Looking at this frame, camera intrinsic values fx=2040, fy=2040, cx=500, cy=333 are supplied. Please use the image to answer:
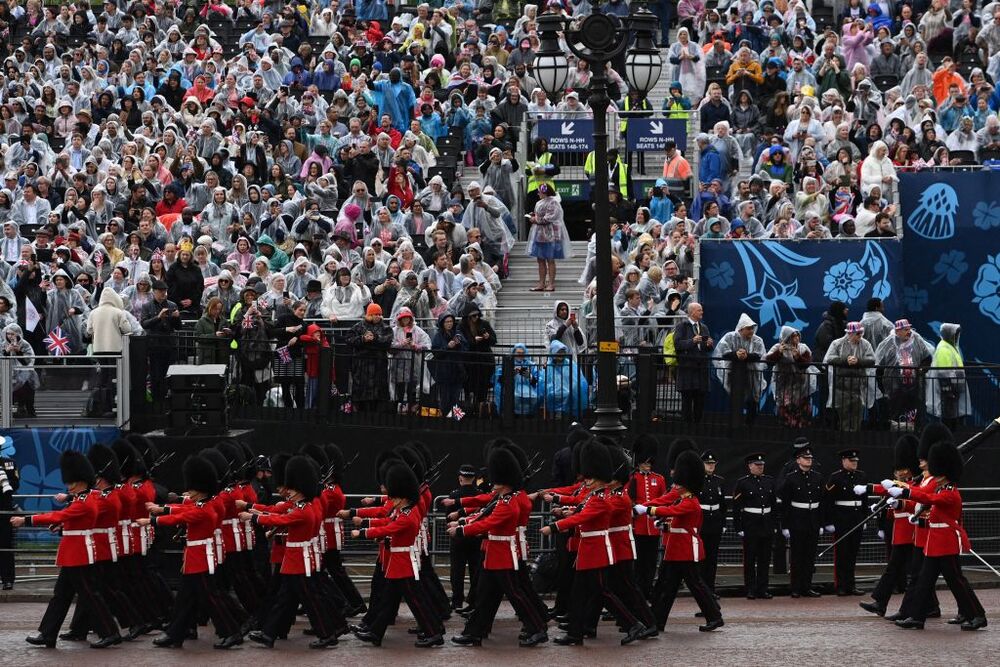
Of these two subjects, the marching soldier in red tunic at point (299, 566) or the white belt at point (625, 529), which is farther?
the white belt at point (625, 529)

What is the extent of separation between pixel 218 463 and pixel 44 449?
211 inches

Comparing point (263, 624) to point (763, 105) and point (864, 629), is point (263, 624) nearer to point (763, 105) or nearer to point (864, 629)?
point (864, 629)

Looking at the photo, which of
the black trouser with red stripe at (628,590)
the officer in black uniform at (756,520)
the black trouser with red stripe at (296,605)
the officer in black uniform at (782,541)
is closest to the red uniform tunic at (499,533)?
the black trouser with red stripe at (628,590)

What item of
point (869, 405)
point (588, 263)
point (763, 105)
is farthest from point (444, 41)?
point (869, 405)

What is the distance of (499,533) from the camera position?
634 inches

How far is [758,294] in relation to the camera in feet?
76.3

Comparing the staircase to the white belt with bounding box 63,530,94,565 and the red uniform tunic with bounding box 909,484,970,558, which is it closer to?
the red uniform tunic with bounding box 909,484,970,558

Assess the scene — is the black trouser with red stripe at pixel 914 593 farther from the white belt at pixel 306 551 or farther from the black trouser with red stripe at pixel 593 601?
the white belt at pixel 306 551

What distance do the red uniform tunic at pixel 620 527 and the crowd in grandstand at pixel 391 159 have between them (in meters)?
5.83

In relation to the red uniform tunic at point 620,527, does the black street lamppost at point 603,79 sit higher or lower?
higher

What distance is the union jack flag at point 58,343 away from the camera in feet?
74.4

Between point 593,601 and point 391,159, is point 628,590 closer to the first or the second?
point 593,601

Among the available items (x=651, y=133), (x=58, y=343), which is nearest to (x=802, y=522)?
(x=651, y=133)

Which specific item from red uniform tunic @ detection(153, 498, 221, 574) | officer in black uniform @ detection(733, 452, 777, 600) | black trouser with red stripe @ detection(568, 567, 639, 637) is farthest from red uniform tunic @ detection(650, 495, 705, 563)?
red uniform tunic @ detection(153, 498, 221, 574)
